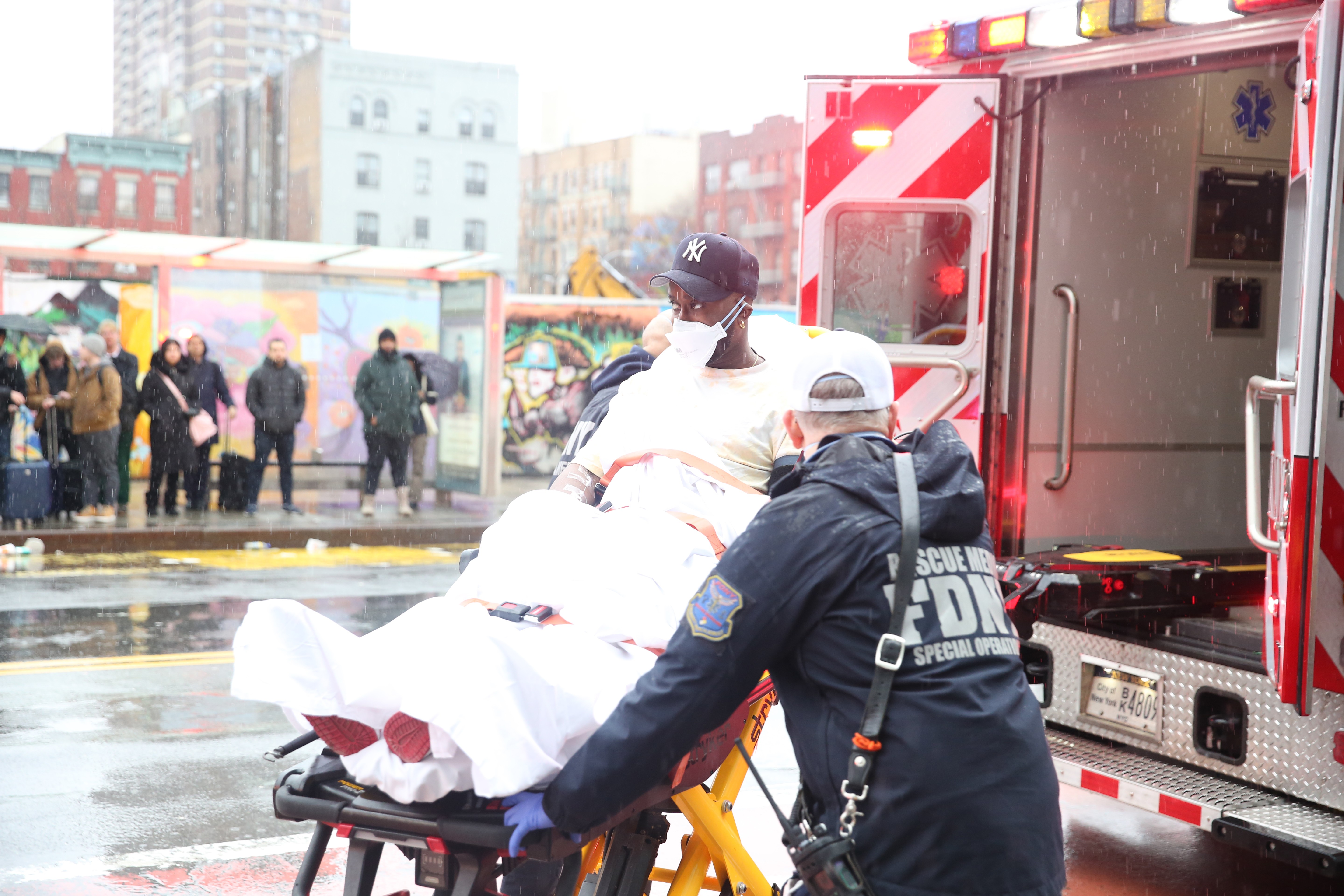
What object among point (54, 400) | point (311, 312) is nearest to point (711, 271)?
point (54, 400)

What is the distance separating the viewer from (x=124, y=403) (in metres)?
13.5

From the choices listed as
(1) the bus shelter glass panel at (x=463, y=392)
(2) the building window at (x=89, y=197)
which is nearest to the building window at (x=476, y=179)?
(2) the building window at (x=89, y=197)

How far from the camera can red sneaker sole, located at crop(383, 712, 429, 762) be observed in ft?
8.05

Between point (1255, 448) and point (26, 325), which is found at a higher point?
point (26, 325)

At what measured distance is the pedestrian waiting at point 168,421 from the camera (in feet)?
44.5

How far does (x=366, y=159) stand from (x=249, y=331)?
65.4m

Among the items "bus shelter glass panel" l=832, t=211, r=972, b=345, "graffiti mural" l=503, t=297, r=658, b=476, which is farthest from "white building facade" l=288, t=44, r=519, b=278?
"bus shelter glass panel" l=832, t=211, r=972, b=345

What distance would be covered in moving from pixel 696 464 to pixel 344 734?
4.17 feet

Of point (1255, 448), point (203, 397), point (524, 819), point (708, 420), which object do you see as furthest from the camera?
point (203, 397)

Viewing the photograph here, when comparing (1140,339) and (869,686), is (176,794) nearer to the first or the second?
(869,686)

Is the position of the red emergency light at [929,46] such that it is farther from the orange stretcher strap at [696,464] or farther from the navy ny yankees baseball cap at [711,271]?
the orange stretcher strap at [696,464]

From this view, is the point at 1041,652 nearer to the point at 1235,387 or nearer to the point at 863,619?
the point at 1235,387

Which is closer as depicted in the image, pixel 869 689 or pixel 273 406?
pixel 869 689

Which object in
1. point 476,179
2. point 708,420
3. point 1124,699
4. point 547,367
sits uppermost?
point 476,179
